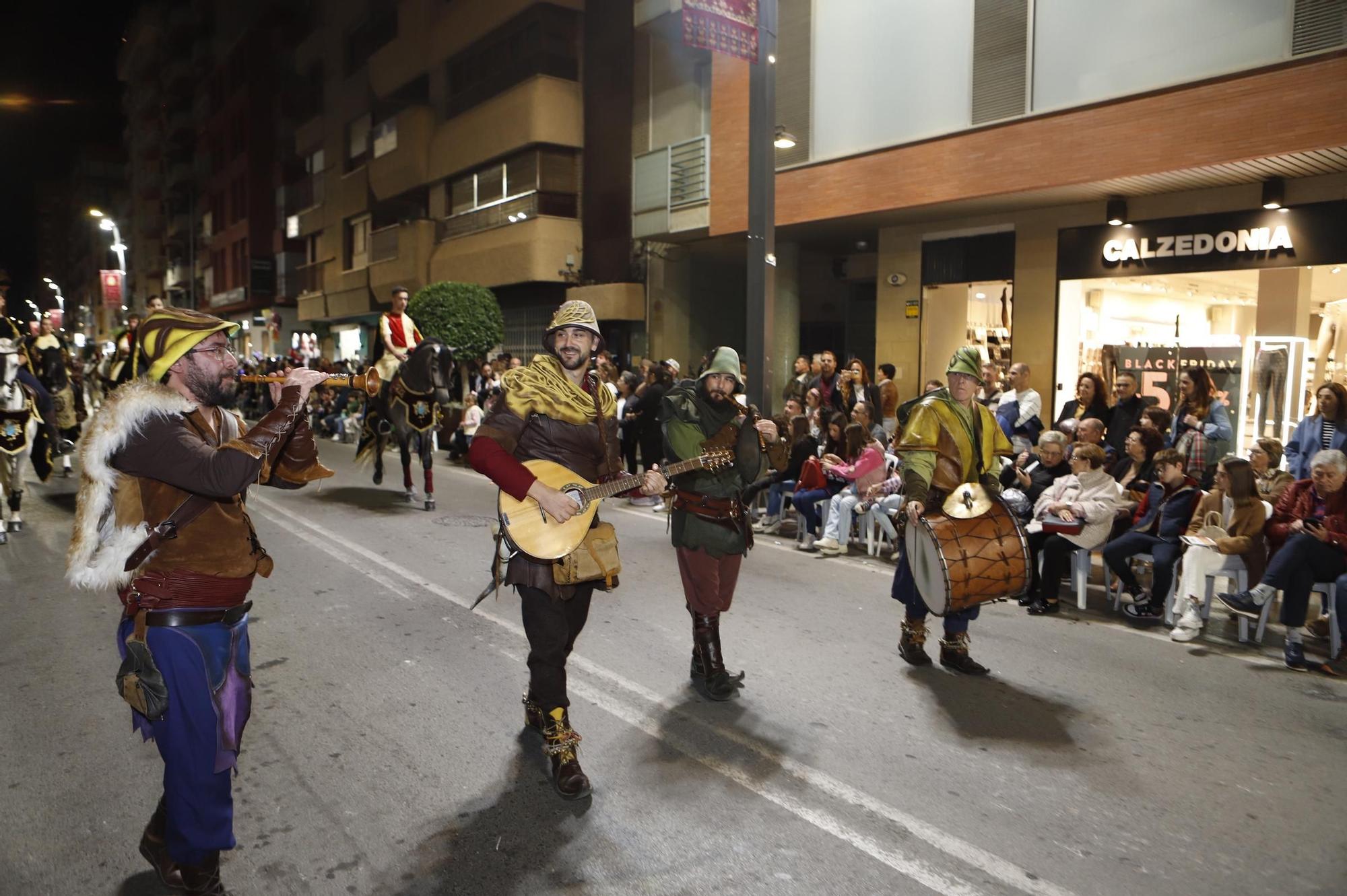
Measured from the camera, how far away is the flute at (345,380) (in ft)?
10.8

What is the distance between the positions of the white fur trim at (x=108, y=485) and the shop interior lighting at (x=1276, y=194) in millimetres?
13418

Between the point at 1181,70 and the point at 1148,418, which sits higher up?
the point at 1181,70

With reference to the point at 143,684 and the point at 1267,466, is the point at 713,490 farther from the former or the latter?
the point at 1267,466

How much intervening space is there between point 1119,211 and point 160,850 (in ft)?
47.1

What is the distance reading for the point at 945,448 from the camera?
5.61 m

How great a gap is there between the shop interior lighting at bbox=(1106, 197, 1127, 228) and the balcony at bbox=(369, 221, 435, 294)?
21840 millimetres

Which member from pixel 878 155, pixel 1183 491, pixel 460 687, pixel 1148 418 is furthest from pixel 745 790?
pixel 878 155

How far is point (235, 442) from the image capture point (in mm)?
3033

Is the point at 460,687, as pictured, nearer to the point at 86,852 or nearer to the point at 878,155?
the point at 86,852

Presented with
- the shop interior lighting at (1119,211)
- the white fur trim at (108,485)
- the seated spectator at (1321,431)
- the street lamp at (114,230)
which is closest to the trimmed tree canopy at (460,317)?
the shop interior lighting at (1119,211)

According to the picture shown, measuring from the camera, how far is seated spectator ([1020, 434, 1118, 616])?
755cm

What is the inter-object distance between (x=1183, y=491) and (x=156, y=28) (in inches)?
3393

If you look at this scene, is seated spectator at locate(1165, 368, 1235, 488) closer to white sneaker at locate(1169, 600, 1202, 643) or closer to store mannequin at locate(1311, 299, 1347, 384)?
white sneaker at locate(1169, 600, 1202, 643)

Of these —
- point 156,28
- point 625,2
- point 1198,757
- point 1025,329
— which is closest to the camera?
point 1198,757
